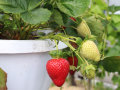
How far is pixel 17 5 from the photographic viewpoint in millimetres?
508

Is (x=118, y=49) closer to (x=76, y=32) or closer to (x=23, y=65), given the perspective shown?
(x=76, y=32)

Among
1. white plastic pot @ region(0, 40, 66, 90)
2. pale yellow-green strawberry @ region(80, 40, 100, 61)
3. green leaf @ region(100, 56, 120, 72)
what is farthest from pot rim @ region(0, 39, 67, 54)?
green leaf @ region(100, 56, 120, 72)

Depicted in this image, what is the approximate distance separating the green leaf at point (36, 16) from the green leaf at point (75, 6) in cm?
6

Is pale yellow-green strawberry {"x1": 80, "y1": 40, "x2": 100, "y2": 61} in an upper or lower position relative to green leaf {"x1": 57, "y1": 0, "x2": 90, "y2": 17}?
lower

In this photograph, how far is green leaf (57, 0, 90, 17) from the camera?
536 mm

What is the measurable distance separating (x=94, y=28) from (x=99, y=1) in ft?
2.68

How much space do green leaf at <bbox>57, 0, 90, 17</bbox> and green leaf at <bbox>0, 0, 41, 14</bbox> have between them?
0.07m

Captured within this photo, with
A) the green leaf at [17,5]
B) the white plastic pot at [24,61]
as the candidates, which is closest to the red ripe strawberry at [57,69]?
the white plastic pot at [24,61]

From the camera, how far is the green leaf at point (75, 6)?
536 millimetres

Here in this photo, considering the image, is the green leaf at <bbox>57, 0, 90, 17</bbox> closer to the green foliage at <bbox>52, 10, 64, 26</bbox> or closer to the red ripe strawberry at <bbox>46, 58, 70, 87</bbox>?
the green foliage at <bbox>52, 10, 64, 26</bbox>

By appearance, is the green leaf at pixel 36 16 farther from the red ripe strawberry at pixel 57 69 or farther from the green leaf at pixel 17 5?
the red ripe strawberry at pixel 57 69

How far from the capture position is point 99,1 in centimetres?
147

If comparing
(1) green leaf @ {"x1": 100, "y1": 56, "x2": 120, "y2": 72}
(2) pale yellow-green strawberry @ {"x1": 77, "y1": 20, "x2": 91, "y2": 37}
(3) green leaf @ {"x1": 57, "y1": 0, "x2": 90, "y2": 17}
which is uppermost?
(3) green leaf @ {"x1": 57, "y1": 0, "x2": 90, "y2": 17}

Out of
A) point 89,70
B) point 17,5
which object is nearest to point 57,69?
point 89,70
